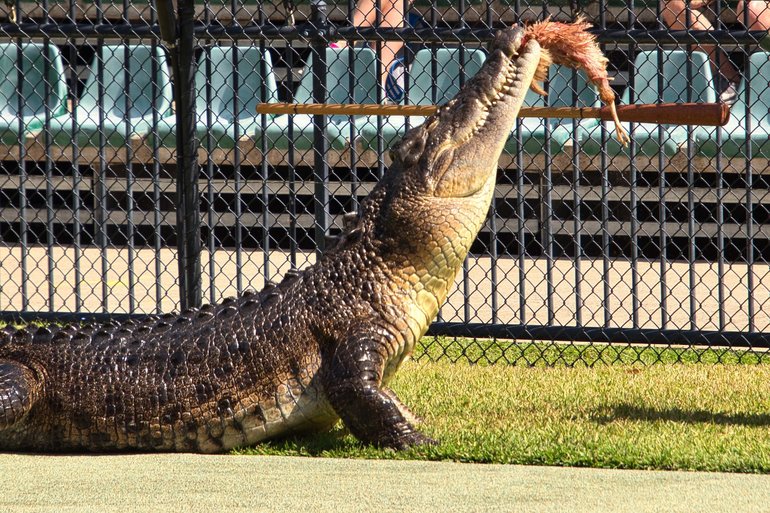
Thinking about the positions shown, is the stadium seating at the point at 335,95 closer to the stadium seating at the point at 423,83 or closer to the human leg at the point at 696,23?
the stadium seating at the point at 423,83

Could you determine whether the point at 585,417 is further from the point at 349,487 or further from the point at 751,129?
the point at 751,129

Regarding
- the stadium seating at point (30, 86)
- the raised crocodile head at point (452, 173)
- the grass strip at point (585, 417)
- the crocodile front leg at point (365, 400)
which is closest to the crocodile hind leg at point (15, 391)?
the grass strip at point (585, 417)

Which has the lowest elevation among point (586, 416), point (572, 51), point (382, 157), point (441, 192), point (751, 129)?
point (586, 416)

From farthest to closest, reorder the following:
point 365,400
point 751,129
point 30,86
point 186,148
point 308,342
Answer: point 30,86
point 751,129
point 186,148
point 308,342
point 365,400

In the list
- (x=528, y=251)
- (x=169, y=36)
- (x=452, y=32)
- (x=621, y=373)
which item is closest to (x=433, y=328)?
(x=621, y=373)

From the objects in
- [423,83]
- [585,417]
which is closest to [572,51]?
→ [585,417]

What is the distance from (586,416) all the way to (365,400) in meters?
1.05

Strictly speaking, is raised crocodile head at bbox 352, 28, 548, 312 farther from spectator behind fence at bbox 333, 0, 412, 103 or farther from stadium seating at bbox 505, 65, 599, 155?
stadium seating at bbox 505, 65, 599, 155

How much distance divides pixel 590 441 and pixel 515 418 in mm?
560

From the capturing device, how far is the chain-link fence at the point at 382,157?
19.4 feet

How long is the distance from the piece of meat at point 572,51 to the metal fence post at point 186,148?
1882 mm

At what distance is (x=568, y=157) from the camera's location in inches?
316

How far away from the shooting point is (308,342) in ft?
13.1

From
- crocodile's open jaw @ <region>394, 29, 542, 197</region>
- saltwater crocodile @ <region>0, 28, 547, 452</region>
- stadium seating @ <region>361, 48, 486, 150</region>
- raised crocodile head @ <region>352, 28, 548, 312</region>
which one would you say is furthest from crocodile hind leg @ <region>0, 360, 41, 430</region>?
stadium seating @ <region>361, 48, 486, 150</region>
